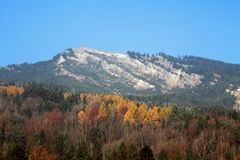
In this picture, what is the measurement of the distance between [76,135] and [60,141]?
4783cm

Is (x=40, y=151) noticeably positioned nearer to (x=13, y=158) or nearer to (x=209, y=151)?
(x=13, y=158)

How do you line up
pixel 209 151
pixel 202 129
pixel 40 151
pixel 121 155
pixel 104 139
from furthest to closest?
pixel 104 139
pixel 202 129
pixel 209 151
pixel 40 151
pixel 121 155

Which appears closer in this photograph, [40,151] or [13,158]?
[13,158]

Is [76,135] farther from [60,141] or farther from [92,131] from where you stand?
[60,141]

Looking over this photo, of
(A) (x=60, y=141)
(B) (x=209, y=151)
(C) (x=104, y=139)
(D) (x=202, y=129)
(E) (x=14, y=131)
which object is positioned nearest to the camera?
(A) (x=60, y=141)

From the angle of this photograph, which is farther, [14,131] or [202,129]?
[202,129]

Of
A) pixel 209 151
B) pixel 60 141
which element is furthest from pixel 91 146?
pixel 209 151

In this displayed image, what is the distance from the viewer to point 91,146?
537 feet

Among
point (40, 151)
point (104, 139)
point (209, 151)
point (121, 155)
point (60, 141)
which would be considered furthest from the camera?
point (104, 139)

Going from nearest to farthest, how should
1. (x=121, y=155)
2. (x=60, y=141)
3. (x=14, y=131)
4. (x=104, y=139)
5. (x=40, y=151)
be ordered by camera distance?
1. (x=121, y=155)
2. (x=40, y=151)
3. (x=60, y=141)
4. (x=14, y=131)
5. (x=104, y=139)

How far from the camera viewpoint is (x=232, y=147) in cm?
15962

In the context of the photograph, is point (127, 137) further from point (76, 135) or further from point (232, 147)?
point (232, 147)

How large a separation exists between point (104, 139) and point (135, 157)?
268 feet

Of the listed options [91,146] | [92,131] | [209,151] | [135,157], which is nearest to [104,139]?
[92,131]
